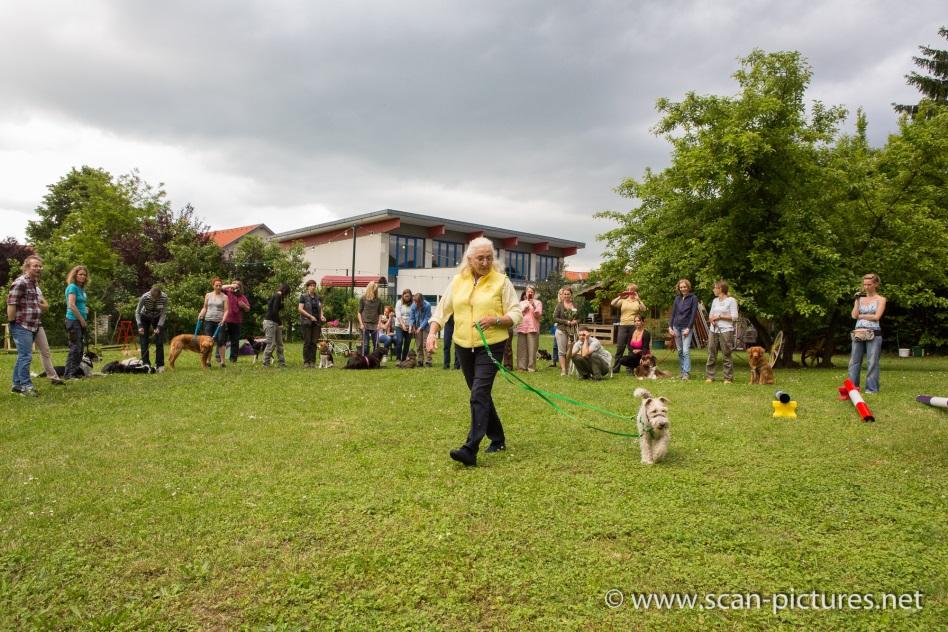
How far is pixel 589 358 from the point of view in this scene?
11.4 m

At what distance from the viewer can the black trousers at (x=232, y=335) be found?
13070mm

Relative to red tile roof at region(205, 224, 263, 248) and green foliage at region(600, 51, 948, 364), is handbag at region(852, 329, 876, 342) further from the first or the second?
red tile roof at region(205, 224, 263, 248)

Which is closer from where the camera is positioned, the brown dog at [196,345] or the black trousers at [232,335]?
the brown dog at [196,345]

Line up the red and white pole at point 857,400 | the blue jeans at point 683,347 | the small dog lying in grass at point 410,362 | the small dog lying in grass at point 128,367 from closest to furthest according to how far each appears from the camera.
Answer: the red and white pole at point 857,400 < the blue jeans at point 683,347 < the small dog lying in grass at point 128,367 < the small dog lying in grass at point 410,362

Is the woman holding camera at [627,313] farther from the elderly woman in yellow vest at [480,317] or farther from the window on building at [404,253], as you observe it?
the window on building at [404,253]

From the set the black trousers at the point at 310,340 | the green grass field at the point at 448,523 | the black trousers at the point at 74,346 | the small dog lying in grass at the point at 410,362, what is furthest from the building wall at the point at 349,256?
the green grass field at the point at 448,523

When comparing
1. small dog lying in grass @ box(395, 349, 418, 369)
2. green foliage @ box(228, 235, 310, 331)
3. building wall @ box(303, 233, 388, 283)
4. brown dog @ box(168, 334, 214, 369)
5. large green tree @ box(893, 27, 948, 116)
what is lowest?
small dog lying in grass @ box(395, 349, 418, 369)

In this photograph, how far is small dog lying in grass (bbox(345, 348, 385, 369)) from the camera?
12977mm

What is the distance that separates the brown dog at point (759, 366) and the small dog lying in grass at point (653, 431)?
21.4ft

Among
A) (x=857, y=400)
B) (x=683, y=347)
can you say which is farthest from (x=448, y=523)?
(x=683, y=347)

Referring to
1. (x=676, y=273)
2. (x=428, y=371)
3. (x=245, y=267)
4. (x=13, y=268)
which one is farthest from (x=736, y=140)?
(x=13, y=268)

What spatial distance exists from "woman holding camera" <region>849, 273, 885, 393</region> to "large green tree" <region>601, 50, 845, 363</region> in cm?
367

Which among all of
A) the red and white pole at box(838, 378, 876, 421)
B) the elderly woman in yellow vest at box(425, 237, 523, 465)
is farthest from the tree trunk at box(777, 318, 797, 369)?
the elderly woman in yellow vest at box(425, 237, 523, 465)

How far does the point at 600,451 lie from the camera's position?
211 inches
